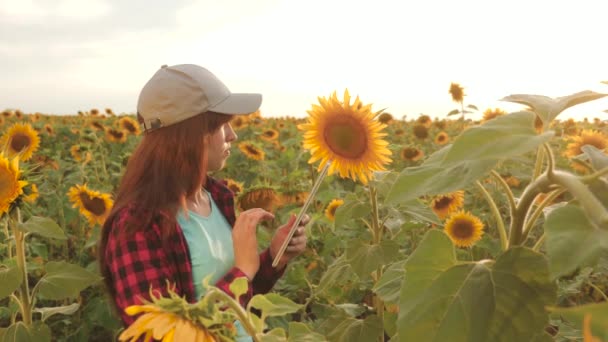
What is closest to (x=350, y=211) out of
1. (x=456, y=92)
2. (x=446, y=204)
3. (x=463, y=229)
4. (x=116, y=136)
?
(x=463, y=229)

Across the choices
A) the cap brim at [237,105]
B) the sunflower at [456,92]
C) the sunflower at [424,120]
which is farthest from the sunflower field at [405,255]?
the sunflower at [424,120]

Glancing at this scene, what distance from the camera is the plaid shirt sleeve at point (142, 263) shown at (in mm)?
1635

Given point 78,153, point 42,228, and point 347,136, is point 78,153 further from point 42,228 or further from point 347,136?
point 347,136

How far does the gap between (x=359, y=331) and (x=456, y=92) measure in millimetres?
5307

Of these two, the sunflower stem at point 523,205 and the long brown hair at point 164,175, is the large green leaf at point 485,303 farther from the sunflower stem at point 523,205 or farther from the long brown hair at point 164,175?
the long brown hair at point 164,175

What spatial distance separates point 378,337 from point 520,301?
36.8 inches

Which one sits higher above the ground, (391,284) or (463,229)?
(391,284)

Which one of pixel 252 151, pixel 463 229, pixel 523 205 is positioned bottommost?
pixel 463 229

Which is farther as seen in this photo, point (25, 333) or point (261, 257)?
point (261, 257)

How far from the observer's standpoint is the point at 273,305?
0.72 metres

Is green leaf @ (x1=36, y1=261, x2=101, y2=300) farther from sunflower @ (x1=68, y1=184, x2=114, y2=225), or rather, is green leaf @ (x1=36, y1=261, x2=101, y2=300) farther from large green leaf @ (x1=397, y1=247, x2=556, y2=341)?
large green leaf @ (x1=397, y1=247, x2=556, y2=341)

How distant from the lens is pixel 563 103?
30.4 inches

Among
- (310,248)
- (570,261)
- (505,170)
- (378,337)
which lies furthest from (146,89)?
(505,170)

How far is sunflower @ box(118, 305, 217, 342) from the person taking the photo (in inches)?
25.5
